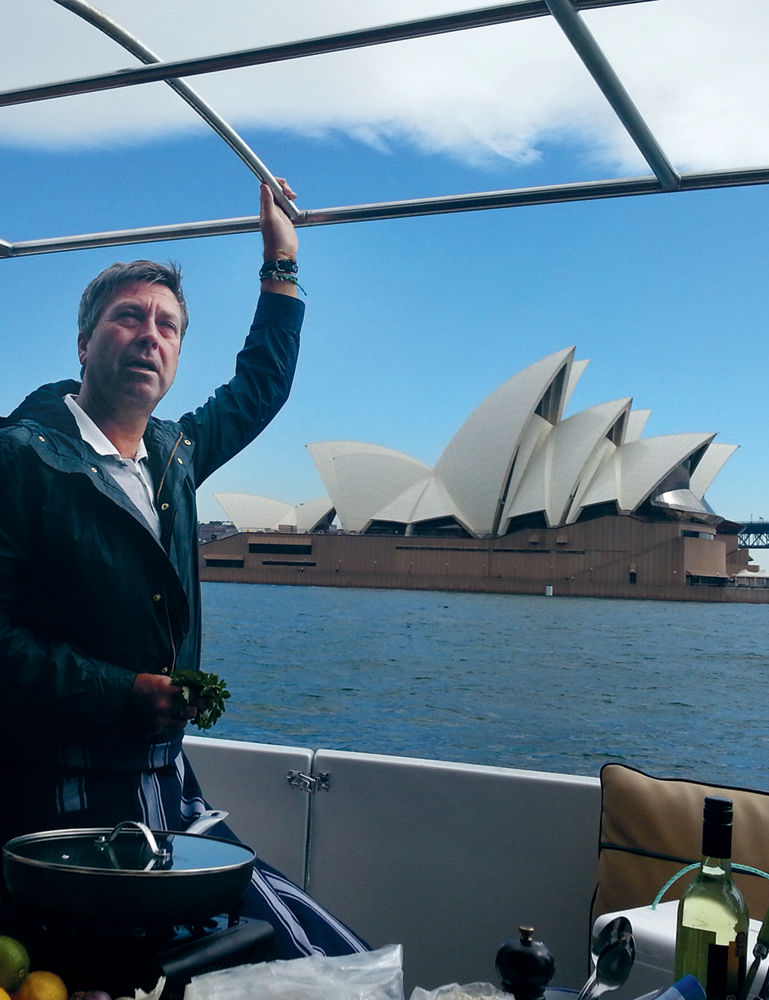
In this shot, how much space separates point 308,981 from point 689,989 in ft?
0.91

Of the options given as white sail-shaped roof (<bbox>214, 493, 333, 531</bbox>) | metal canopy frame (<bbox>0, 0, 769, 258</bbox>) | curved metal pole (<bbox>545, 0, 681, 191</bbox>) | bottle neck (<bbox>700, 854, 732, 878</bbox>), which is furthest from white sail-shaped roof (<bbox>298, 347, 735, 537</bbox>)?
bottle neck (<bbox>700, 854, 732, 878</bbox>)

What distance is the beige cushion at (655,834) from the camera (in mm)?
1389

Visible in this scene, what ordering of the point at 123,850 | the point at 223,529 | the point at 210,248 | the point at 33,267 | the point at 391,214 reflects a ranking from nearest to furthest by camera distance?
the point at 123,850 → the point at 391,214 → the point at 210,248 → the point at 33,267 → the point at 223,529

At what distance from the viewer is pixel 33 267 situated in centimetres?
253

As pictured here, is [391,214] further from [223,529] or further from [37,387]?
[223,529]

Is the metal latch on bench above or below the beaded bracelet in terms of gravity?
below

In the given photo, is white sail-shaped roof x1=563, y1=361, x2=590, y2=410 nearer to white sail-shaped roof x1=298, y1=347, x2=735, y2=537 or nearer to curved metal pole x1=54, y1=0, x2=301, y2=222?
white sail-shaped roof x1=298, y1=347, x2=735, y2=537

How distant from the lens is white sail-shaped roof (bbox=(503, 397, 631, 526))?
19406 millimetres

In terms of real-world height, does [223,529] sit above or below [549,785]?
above

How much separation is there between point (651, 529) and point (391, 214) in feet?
76.2

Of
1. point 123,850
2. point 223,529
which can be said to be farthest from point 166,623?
point 223,529

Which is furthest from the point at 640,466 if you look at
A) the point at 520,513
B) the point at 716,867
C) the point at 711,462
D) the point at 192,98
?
the point at 716,867

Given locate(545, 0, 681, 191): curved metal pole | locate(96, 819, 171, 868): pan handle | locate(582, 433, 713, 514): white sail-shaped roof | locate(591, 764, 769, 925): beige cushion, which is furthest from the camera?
locate(582, 433, 713, 514): white sail-shaped roof

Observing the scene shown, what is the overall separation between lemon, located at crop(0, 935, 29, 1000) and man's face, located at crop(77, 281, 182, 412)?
1145mm
